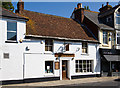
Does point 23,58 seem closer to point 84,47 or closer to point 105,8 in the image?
point 84,47

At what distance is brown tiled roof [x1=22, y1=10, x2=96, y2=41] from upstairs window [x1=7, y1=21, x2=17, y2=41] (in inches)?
51.3

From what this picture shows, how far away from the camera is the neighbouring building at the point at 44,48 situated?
1336 cm

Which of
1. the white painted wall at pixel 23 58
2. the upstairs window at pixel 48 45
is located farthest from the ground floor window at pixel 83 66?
the upstairs window at pixel 48 45

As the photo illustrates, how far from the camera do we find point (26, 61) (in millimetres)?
13938

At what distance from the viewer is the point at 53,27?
1775 cm

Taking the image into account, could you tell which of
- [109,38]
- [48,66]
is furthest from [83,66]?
[109,38]

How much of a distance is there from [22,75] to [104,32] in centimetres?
1216

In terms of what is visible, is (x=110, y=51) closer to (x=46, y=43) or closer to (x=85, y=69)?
(x=85, y=69)

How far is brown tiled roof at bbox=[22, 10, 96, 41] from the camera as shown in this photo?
629 inches

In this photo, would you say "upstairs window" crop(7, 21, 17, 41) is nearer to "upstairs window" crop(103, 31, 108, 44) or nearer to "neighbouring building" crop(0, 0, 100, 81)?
"neighbouring building" crop(0, 0, 100, 81)

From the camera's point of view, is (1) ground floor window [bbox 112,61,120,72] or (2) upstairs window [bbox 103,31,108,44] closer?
(2) upstairs window [bbox 103,31,108,44]

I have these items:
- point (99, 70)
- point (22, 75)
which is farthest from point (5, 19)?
point (99, 70)

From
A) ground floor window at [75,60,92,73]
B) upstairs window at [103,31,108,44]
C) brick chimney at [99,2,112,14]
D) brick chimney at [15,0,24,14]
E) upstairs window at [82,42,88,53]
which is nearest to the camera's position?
ground floor window at [75,60,92,73]

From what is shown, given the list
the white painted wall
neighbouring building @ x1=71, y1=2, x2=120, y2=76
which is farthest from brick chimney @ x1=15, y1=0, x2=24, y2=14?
neighbouring building @ x1=71, y1=2, x2=120, y2=76
